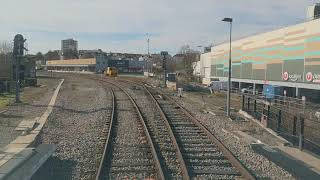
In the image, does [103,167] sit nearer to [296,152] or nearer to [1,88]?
[296,152]

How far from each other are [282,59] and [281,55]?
0.74 m

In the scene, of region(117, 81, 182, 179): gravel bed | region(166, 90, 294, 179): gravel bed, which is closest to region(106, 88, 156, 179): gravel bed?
region(117, 81, 182, 179): gravel bed

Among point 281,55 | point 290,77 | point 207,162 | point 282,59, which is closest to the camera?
point 207,162

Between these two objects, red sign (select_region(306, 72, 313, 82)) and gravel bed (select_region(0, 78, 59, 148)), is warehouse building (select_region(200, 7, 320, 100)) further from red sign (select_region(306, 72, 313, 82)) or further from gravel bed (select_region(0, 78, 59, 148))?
gravel bed (select_region(0, 78, 59, 148))

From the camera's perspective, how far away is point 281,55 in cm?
5925

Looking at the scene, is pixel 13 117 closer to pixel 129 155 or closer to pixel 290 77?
pixel 129 155

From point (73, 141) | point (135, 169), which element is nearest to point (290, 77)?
point (73, 141)

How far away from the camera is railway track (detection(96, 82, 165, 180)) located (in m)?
11.4

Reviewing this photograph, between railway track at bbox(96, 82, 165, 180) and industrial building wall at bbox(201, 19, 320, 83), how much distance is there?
33783 mm

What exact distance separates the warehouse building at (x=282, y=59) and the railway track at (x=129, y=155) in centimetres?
3324

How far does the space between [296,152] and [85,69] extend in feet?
481

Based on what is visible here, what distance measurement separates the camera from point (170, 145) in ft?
51.2

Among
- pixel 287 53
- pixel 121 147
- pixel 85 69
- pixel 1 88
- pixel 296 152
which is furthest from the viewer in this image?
pixel 85 69

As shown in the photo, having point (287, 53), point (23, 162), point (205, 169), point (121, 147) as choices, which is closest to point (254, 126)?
point (121, 147)
